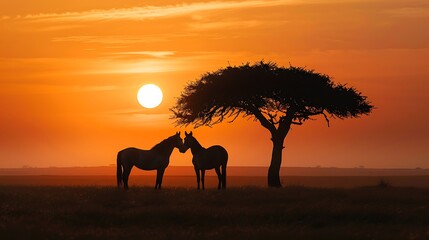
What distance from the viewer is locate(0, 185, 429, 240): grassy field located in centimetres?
3359

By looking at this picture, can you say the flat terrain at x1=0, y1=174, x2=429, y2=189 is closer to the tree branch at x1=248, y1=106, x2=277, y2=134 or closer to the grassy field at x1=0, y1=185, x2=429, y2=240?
the tree branch at x1=248, y1=106, x2=277, y2=134

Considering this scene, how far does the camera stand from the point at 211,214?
39594 mm

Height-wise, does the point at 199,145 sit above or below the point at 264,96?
below

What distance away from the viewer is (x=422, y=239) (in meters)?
31.3

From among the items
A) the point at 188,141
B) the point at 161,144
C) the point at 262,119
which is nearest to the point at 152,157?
the point at 161,144

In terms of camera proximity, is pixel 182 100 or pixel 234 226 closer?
pixel 234 226

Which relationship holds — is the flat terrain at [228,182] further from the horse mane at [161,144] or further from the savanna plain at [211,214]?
the savanna plain at [211,214]

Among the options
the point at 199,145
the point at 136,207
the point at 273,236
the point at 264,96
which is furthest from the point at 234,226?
the point at 264,96

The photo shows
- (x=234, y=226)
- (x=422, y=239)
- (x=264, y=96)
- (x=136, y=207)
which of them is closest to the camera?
(x=422, y=239)

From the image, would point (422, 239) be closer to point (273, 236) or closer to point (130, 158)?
point (273, 236)

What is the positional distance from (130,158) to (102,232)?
16.3 metres

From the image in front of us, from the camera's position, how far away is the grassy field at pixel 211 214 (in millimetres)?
33594

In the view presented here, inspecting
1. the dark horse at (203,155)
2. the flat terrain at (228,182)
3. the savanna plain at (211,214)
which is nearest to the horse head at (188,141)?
the dark horse at (203,155)

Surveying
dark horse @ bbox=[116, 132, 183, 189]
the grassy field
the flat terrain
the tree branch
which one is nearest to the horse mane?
dark horse @ bbox=[116, 132, 183, 189]
